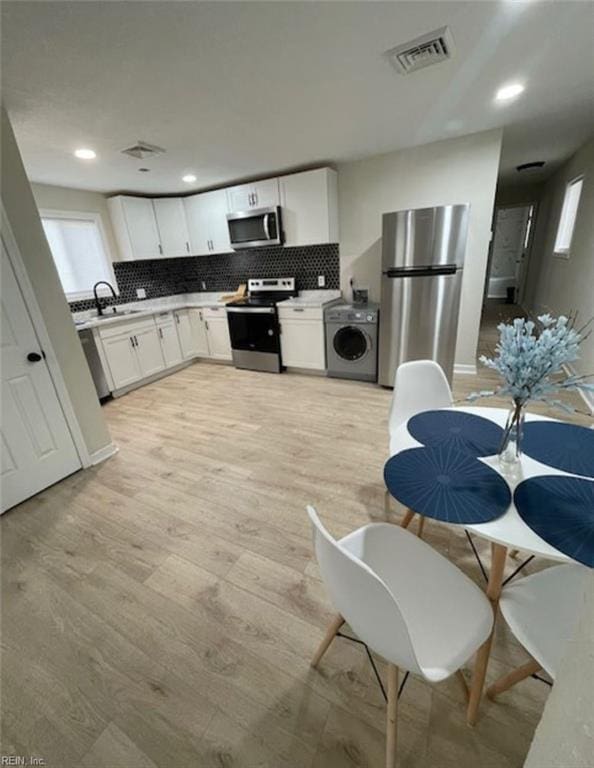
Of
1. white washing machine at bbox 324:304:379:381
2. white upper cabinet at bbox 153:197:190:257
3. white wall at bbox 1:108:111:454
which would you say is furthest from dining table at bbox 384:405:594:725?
white upper cabinet at bbox 153:197:190:257

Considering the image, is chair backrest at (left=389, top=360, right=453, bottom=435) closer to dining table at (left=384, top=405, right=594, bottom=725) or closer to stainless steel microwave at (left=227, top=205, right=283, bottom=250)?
dining table at (left=384, top=405, right=594, bottom=725)

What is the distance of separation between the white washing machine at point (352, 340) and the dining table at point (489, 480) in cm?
222

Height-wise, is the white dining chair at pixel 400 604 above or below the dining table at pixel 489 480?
below

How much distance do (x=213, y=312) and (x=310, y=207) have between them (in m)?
1.89

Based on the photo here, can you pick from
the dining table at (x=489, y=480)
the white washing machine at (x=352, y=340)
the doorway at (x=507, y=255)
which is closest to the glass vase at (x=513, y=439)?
the dining table at (x=489, y=480)

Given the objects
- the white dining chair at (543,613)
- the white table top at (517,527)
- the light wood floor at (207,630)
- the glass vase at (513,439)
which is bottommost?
the light wood floor at (207,630)

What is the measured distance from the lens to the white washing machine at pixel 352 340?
3635 mm

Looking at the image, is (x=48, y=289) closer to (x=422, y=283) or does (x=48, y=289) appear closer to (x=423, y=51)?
(x=423, y=51)

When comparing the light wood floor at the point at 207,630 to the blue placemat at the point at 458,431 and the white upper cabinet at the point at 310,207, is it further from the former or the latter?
the white upper cabinet at the point at 310,207

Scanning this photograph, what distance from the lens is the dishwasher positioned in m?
3.54

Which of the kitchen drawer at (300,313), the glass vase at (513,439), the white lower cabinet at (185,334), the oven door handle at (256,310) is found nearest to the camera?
the glass vase at (513,439)

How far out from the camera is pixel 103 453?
8.91 feet

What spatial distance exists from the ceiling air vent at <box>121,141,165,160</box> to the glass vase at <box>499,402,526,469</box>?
3281 millimetres

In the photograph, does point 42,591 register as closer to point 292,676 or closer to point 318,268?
point 292,676
